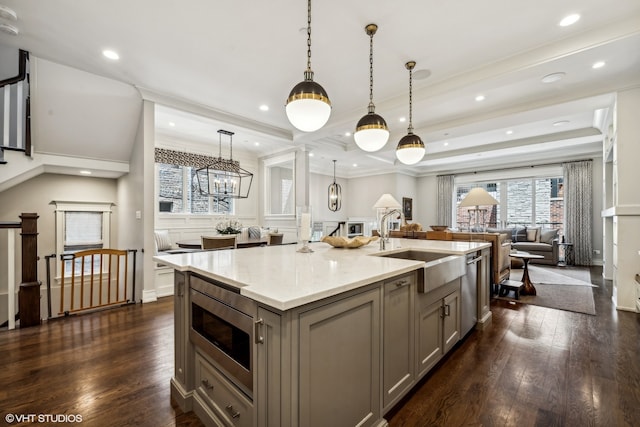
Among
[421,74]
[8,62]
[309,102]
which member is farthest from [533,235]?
[8,62]

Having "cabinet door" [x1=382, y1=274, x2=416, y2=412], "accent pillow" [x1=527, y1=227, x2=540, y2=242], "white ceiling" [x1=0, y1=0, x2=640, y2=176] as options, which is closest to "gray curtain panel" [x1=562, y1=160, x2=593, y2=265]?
"accent pillow" [x1=527, y1=227, x2=540, y2=242]

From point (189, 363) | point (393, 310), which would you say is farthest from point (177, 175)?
point (393, 310)

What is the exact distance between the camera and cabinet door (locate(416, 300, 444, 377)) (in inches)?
70.0

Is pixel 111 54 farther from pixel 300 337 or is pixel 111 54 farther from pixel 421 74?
pixel 300 337

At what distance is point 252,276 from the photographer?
1.29 metres

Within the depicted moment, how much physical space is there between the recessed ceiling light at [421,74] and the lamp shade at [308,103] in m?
2.05

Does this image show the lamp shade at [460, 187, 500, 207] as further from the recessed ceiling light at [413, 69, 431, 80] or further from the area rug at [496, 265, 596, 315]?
the recessed ceiling light at [413, 69, 431, 80]

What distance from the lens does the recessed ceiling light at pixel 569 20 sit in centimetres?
236

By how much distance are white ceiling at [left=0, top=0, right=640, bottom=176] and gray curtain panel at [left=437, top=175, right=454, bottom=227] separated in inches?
168

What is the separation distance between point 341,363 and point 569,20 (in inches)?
133

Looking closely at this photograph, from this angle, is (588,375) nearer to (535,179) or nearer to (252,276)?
(252,276)

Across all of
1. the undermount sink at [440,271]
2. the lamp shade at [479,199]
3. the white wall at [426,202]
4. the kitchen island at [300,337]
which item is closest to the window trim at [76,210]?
the kitchen island at [300,337]

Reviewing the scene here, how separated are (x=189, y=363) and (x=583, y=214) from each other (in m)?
8.86

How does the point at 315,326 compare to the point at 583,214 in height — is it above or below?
below
